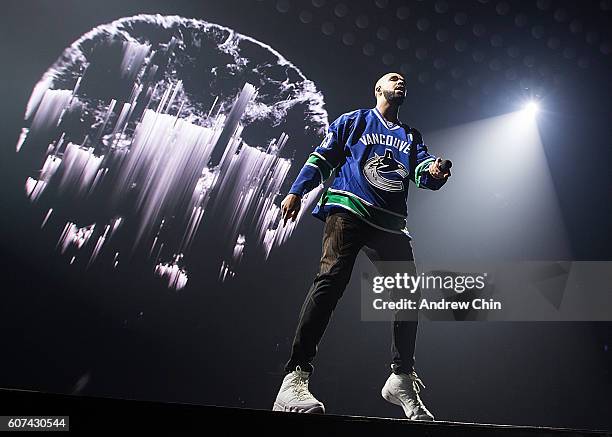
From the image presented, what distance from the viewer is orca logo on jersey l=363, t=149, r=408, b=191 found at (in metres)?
1.99

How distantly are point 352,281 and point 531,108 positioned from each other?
1.74 m

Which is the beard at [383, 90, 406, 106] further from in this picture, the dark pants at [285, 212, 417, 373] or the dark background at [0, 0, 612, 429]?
the dark background at [0, 0, 612, 429]

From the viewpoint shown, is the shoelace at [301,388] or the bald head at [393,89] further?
the bald head at [393,89]

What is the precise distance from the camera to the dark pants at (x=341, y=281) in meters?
1.72

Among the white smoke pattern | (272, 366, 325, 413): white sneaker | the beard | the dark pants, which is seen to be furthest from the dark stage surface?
the white smoke pattern

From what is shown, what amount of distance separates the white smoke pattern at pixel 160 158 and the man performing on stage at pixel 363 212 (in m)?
0.93

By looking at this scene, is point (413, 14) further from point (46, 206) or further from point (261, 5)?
point (46, 206)

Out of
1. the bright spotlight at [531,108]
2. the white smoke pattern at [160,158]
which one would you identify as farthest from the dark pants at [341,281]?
the bright spotlight at [531,108]

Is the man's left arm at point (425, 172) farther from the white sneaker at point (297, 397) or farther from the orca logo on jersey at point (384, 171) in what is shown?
the white sneaker at point (297, 397)

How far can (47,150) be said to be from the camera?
2.81 meters

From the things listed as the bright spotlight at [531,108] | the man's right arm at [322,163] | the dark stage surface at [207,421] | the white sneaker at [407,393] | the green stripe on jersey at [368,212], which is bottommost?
the dark stage surface at [207,421]

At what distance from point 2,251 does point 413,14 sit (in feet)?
9.42

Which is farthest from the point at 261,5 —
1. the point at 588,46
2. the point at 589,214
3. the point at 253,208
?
the point at 589,214

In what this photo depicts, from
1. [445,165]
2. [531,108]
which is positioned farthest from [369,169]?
[531,108]
